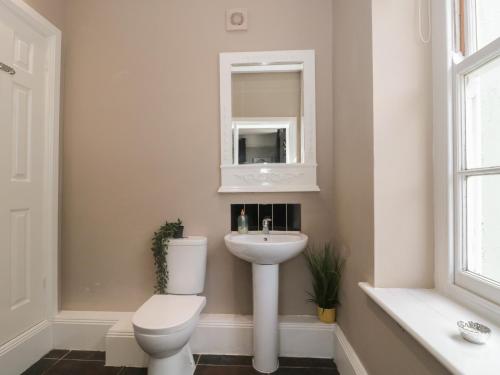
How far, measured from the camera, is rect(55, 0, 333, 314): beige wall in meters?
1.75

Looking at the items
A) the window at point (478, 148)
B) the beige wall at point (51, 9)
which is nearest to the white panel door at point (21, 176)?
the beige wall at point (51, 9)

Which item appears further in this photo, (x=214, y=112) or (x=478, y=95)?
(x=214, y=112)

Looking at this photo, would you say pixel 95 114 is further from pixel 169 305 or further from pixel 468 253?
pixel 468 253

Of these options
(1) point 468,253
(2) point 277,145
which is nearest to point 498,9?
(1) point 468,253

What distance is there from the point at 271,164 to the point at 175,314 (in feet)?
3.56

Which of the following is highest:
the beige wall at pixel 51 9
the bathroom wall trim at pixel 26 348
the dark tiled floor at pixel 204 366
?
the beige wall at pixel 51 9

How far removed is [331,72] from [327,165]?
0.66 metres

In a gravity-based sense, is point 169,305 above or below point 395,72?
A: below

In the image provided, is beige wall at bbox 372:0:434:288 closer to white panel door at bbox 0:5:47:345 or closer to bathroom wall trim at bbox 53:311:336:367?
bathroom wall trim at bbox 53:311:336:367

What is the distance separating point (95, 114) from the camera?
1.82m

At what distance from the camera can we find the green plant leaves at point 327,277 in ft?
5.16

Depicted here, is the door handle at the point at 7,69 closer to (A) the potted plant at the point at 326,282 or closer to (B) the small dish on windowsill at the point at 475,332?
(A) the potted plant at the point at 326,282

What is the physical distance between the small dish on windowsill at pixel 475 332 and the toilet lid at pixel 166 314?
3.64 feet

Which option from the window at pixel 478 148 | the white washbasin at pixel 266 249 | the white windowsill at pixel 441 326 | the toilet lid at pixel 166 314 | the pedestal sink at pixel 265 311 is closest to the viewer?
the white windowsill at pixel 441 326
